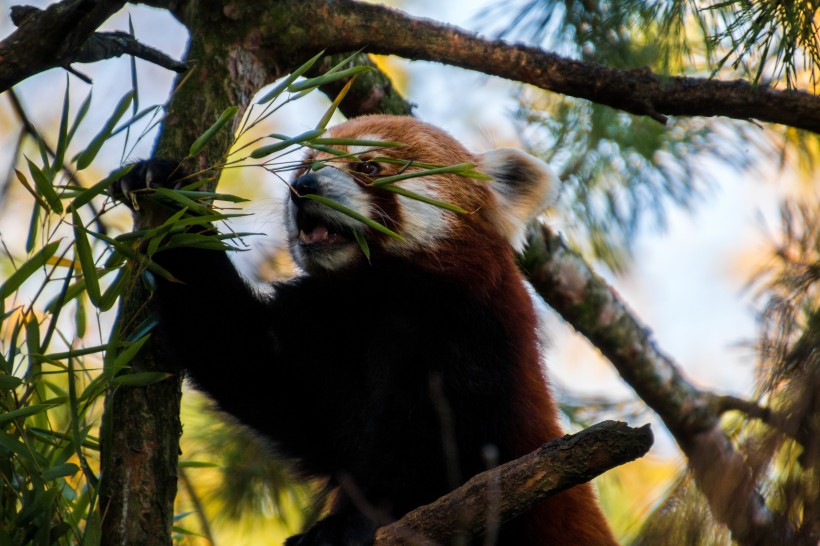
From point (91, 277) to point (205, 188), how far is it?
590mm

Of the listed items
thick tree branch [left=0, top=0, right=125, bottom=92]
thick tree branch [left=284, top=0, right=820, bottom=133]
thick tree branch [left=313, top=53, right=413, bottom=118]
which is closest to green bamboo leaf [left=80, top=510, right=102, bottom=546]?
thick tree branch [left=0, top=0, right=125, bottom=92]

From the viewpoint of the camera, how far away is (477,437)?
2.94 meters

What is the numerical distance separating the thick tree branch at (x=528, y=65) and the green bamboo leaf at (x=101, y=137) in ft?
2.83

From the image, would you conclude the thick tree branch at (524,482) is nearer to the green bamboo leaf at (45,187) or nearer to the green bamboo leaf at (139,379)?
the green bamboo leaf at (139,379)

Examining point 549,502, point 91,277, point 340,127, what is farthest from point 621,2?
point 91,277

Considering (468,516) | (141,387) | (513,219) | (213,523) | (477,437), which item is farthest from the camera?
(213,523)

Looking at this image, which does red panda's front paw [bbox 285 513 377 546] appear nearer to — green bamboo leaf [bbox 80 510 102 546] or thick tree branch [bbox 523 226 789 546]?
green bamboo leaf [bbox 80 510 102 546]

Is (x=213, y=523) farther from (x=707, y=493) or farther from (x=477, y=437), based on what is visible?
(x=707, y=493)

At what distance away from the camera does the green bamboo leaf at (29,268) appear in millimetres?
2209

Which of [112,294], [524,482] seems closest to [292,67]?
[112,294]

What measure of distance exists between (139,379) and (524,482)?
46.2 inches

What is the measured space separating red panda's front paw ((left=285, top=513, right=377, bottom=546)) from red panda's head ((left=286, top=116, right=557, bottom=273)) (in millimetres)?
1022

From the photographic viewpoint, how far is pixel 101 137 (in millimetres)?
2354

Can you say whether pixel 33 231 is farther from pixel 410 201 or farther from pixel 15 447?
pixel 410 201
